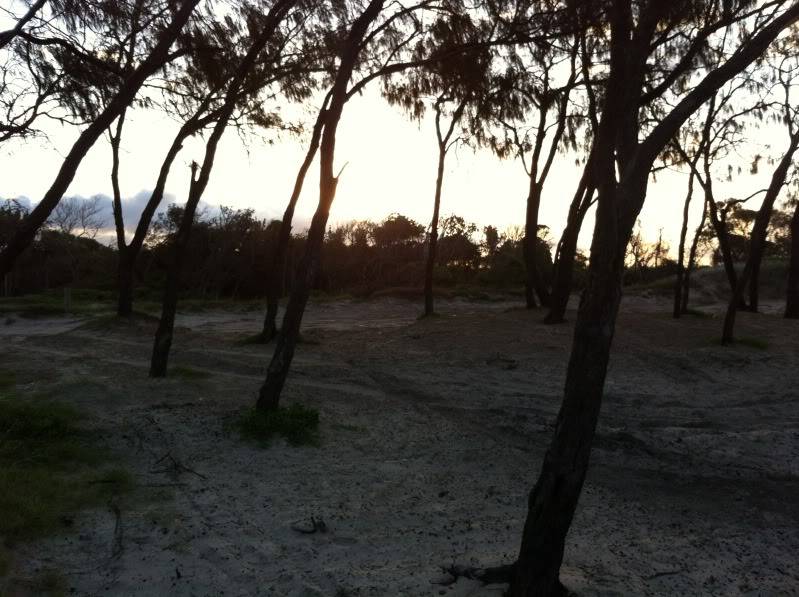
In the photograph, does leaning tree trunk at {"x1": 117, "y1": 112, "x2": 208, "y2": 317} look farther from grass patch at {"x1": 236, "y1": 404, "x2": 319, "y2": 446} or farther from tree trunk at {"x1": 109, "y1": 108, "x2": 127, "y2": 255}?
grass patch at {"x1": 236, "y1": 404, "x2": 319, "y2": 446}

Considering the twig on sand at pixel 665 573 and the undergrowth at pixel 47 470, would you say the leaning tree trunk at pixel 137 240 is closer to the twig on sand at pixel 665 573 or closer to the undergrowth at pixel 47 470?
the undergrowth at pixel 47 470

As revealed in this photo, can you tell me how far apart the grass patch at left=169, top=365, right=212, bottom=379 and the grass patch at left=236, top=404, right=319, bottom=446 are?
2952mm

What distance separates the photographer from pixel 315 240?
315 inches

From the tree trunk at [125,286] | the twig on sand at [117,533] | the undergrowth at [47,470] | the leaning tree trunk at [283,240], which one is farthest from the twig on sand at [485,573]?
the tree trunk at [125,286]

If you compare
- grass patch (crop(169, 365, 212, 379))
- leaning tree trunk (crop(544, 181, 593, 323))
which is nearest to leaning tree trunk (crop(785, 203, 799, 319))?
leaning tree trunk (crop(544, 181, 593, 323))

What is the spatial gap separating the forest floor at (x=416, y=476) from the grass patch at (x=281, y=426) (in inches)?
6.6

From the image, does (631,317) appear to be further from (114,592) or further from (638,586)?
(114,592)

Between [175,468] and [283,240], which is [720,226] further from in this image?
[175,468]

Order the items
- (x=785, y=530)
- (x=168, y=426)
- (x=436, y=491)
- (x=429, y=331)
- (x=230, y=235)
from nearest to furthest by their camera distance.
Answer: (x=785, y=530) → (x=436, y=491) → (x=168, y=426) → (x=429, y=331) → (x=230, y=235)

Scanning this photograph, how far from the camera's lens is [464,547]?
16.9ft

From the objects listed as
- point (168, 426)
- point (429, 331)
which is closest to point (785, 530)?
point (168, 426)

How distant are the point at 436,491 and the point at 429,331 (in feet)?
34.2

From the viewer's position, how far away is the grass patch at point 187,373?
10773mm

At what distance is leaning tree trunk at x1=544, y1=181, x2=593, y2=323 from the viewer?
17.8 metres
